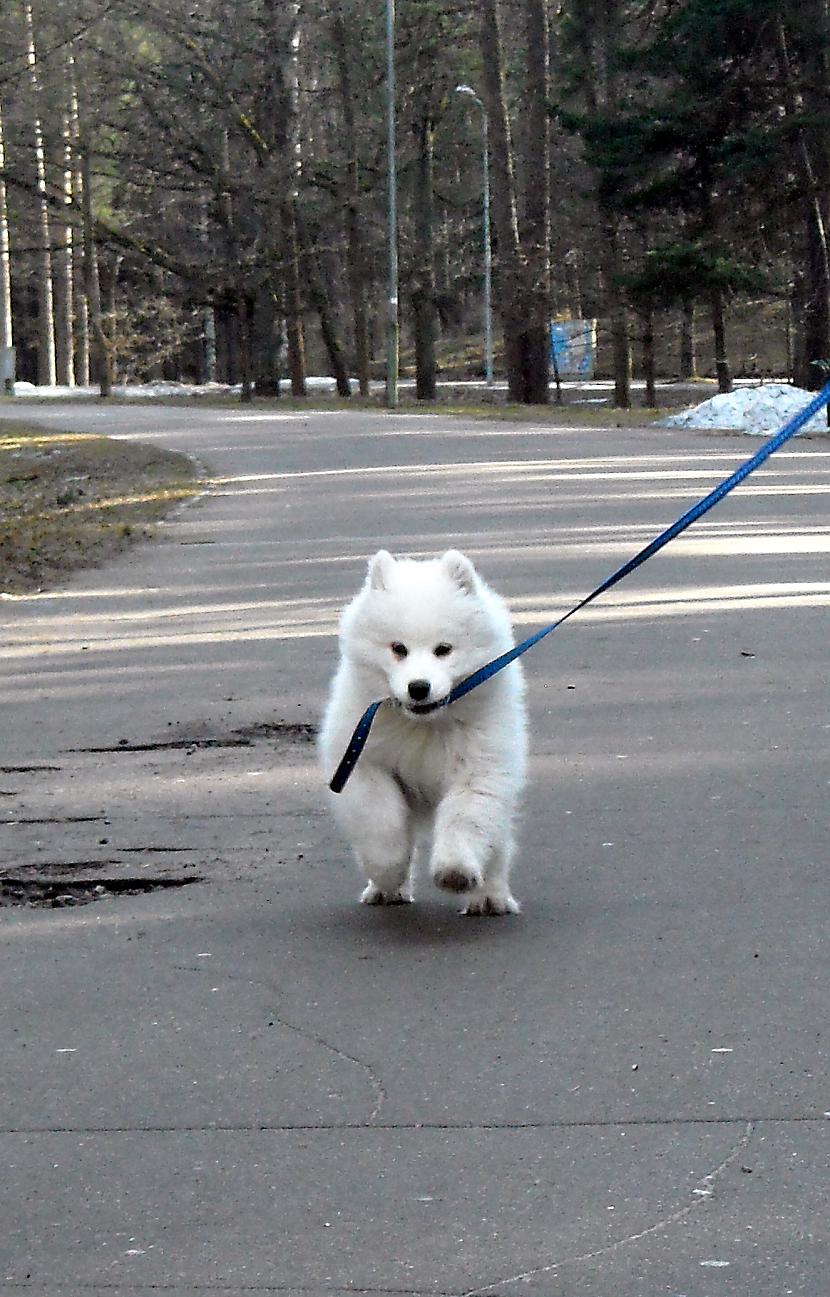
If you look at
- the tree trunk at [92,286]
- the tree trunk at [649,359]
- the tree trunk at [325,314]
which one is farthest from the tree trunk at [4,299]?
the tree trunk at [649,359]

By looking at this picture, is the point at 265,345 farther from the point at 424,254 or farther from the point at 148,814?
the point at 148,814

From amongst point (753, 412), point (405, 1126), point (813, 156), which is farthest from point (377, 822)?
point (813, 156)

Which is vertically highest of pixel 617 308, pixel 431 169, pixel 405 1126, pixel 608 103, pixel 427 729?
pixel 608 103

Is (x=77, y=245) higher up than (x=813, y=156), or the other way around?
(x=77, y=245)

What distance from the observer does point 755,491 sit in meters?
23.1

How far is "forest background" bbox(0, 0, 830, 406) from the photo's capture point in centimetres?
4562

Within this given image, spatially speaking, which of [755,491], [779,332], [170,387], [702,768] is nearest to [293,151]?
[170,387]

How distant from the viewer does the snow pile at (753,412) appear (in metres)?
36.4

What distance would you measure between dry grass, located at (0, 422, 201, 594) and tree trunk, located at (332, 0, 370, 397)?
25293mm

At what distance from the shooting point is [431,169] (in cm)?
6856

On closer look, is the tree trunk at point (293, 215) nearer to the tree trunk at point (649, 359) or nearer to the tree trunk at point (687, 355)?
the tree trunk at point (649, 359)

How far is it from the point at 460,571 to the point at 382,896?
3.50 feet

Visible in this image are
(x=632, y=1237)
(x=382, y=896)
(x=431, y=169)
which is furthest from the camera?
(x=431, y=169)

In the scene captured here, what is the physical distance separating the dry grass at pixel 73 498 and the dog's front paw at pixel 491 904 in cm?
981
